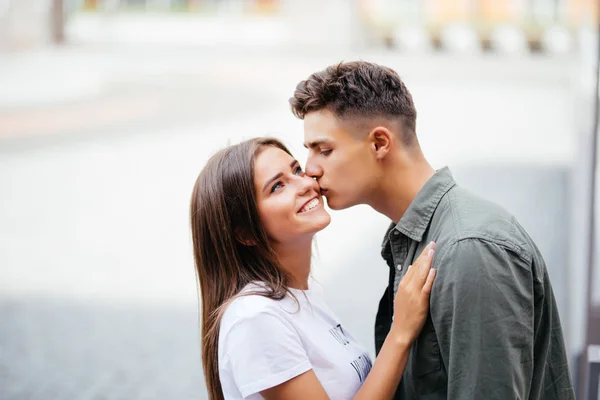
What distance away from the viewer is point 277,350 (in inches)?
77.2

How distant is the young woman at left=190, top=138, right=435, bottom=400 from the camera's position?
1962 mm

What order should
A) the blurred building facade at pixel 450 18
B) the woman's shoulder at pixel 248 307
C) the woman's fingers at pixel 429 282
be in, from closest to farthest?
the woman's fingers at pixel 429 282
the woman's shoulder at pixel 248 307
the blurred building facade at pixel 450 18

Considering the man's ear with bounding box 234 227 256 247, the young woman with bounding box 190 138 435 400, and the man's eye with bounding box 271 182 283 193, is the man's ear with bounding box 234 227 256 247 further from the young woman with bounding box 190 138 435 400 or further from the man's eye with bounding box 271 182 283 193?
the man's eye with bounding box 271 182 283 193

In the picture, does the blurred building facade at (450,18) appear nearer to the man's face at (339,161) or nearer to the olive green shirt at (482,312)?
the man's face at (339,161)

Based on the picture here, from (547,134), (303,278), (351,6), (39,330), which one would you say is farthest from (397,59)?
(303,278)

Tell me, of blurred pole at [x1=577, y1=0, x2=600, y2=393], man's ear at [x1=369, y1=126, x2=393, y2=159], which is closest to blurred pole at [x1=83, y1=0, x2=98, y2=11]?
blurred pole at [x1=577, y1=0, x2=600, y2=393]

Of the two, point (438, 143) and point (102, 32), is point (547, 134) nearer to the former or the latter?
point (438, 143)

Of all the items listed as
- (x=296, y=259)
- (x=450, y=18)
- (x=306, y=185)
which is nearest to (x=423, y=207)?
(x=306, y=185)

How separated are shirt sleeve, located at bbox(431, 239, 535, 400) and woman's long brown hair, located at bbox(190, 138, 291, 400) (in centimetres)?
54

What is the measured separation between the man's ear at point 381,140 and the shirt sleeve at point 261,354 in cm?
54

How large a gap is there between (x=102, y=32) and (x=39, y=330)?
25.8m

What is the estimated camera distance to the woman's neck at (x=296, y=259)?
Answer: 2301mm

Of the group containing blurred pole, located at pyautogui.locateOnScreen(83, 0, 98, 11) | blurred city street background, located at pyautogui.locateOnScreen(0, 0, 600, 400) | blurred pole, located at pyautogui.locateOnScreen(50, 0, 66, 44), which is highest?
blurred pole, located at pyautogui.locateOnScreen(83, 0, 98, 11)

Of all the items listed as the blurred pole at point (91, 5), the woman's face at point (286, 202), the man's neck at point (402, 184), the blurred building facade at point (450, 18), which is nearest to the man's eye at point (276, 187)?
the woman's face at point (286, 202)
